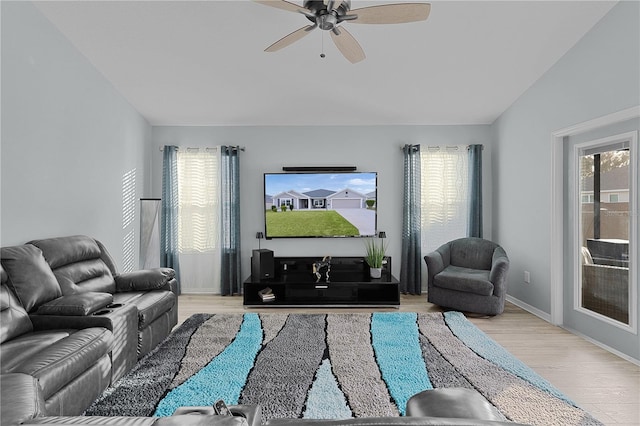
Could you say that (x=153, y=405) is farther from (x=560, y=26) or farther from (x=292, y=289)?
(x=560, y=26)

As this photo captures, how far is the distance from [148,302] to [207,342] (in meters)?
0.61

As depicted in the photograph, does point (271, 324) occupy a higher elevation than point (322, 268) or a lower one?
lower

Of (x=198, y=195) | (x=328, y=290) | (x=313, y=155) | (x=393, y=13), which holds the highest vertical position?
(x=393, y=13)

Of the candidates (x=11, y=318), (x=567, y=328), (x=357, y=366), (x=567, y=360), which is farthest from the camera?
(x=567, y=328)

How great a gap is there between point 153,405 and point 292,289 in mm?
2739

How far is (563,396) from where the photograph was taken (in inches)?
94.3

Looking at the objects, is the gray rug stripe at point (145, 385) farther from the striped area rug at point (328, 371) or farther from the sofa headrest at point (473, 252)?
the sofa headrest at point (473, 252)

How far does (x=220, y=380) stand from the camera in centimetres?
257

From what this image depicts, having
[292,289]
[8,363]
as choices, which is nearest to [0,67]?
Answer: [8,363]

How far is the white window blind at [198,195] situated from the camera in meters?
5.38

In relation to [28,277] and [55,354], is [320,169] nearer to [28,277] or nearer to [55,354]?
[28,277]

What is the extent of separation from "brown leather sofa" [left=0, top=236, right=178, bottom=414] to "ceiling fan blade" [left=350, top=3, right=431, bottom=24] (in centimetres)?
256

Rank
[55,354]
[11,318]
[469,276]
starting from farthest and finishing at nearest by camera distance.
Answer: [469,276]
[11,318]
[55,354]

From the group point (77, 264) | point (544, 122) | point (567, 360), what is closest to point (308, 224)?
point (77, 264)
